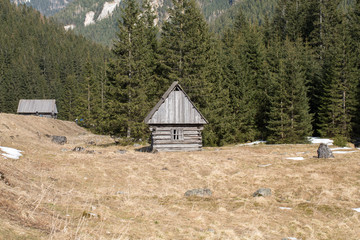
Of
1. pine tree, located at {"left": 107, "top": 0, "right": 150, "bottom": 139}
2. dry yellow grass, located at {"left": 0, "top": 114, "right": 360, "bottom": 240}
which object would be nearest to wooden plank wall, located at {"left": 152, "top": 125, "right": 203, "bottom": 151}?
pine tree, located at {"left": 107, "top": 0, "right": 150, "bottom": 139}

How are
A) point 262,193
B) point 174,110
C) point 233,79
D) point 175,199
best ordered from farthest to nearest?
point 233,79 → point 174,110 → point 262,193 → point 175,199

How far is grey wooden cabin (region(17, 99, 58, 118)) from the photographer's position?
83.2 meters

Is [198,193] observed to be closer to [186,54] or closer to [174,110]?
[174,110]

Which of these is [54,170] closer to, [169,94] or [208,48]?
[169,94]

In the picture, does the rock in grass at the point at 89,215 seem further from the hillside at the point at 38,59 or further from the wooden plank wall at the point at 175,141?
the hillside at the point at 38,59


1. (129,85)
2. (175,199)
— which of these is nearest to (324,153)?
(175,199)

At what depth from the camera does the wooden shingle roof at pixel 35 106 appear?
83.2 m

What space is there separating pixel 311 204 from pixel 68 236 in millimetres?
10372

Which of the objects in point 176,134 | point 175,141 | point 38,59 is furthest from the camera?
point 38,59

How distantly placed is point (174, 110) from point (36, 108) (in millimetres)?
66945

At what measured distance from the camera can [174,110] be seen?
30.1m

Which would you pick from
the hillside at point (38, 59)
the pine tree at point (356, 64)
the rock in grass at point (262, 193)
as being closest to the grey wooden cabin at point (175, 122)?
the rock in grass at point (262, 193)

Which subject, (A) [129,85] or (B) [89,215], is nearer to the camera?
(B) [89,215]

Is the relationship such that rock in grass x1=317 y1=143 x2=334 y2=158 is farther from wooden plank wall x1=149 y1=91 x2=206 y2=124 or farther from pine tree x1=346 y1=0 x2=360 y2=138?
pine tree x1=346 y1=0 x2=360 y2=138
